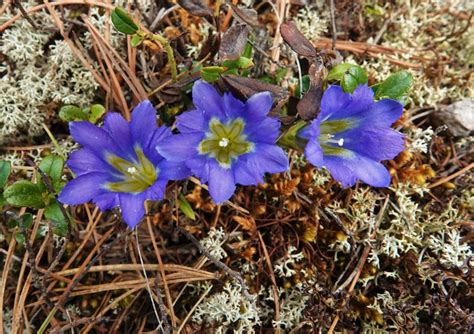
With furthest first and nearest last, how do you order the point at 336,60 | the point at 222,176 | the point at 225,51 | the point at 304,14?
the point at 304,14
the point at 336,60
the point at 225,51
the point at 222,176

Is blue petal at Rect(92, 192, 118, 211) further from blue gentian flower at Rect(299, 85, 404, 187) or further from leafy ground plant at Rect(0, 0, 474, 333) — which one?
A: blue gentian flower at Rect(299, 85, 404, 187)

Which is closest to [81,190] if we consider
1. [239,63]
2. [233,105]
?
[233,105]

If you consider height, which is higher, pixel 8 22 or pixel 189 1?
pixel 189 1

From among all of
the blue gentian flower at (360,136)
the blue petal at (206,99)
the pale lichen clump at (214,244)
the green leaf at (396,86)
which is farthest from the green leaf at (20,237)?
the green leaf at (396,86)

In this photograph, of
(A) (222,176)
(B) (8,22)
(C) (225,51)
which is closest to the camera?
(A) (222,176)

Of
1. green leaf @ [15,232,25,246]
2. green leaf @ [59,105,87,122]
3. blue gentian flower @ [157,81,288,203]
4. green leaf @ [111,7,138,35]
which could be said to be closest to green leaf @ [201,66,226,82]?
blue gentian flower @ [157,81,288,203]

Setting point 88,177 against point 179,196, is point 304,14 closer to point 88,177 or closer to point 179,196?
point 179,196

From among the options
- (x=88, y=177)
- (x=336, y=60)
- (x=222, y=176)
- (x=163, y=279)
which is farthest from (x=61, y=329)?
(x=336, y=60)

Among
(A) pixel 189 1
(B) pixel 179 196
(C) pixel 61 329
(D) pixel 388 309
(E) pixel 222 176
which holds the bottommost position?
(C) pixel 61 329

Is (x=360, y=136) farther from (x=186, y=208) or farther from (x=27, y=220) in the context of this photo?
(x=27, y=220)
